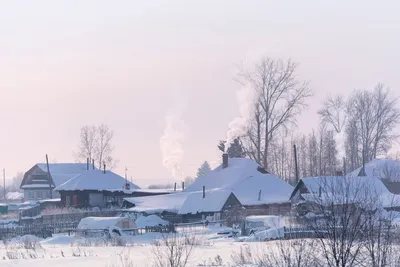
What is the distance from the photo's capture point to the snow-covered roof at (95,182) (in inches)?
2712

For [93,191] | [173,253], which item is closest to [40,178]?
[93,191]

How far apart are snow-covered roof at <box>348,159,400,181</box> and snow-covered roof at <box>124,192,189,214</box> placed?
1578 cm

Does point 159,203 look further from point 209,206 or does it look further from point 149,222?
point 149,222

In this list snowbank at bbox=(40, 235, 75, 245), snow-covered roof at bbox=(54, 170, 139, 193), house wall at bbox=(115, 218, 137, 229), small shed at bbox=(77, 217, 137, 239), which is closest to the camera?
snowbank at bbox=(40, 235, 75, 245)

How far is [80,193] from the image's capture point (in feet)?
227

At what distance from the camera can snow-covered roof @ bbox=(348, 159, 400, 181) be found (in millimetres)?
66312

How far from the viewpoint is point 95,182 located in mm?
69688

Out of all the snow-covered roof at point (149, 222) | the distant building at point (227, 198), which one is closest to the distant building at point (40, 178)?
the distant building at point (227, 198)

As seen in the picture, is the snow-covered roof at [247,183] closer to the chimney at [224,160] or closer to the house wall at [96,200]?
the chimney at [224,160]

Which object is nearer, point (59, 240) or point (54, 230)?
point (59, 240)

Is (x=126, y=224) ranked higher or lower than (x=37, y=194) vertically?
lower

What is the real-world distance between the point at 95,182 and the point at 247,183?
49.1 ft

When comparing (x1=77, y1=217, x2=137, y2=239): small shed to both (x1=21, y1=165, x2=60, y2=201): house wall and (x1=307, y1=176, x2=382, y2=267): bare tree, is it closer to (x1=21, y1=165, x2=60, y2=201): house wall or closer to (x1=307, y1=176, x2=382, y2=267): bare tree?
(x1=307, y1=176, x2=382, y2=267): bare tree

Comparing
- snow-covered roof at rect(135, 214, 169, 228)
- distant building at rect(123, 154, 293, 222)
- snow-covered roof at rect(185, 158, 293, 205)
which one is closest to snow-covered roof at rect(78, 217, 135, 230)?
snow-covered roof at rect(135, 214, 169, 228)
